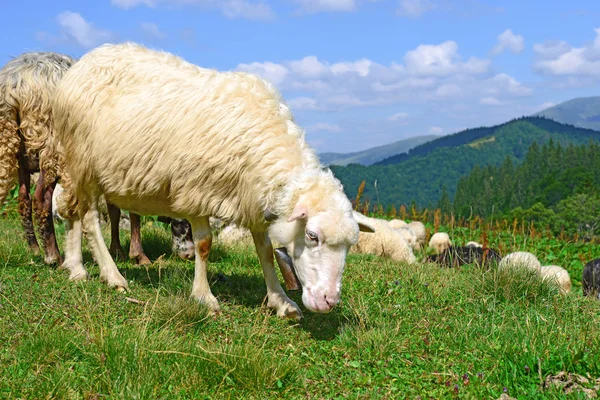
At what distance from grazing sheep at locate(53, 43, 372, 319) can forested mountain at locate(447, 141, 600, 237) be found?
79064 mm

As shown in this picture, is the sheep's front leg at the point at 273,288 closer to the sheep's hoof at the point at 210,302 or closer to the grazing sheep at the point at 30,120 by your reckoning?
the sheep's hoof at the point at 210,302

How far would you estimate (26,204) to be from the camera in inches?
273

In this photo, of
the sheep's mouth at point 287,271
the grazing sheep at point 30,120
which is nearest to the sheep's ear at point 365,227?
the sheep's mouth at point 287,271

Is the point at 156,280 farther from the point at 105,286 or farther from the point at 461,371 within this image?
the point at 461,371

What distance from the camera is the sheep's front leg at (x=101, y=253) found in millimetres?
5801

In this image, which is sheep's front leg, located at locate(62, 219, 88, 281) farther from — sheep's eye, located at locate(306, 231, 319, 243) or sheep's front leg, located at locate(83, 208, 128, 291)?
sheep's eye, located at locate(306, 231, 319, 243)

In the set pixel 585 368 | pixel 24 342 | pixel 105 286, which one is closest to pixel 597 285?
pixel 585 368

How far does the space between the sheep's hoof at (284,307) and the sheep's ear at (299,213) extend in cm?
104

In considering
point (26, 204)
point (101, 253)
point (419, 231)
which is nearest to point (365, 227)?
point (101, 253)

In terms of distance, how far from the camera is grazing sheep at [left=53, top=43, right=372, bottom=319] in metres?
4.65

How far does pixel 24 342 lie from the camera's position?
13.1 ft

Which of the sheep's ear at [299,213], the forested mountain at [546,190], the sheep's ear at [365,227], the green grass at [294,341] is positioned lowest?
the forested mountain at [546,190]

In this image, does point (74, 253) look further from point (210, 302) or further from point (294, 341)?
point (294, 341)

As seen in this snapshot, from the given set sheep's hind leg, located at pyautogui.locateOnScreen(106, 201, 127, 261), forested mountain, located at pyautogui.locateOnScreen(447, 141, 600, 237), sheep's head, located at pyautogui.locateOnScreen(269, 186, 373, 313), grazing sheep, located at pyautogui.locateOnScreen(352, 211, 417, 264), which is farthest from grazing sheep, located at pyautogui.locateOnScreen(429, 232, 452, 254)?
forested mountain, located at pyautogui.locateOnScreen(447, 141, 600, 237)
